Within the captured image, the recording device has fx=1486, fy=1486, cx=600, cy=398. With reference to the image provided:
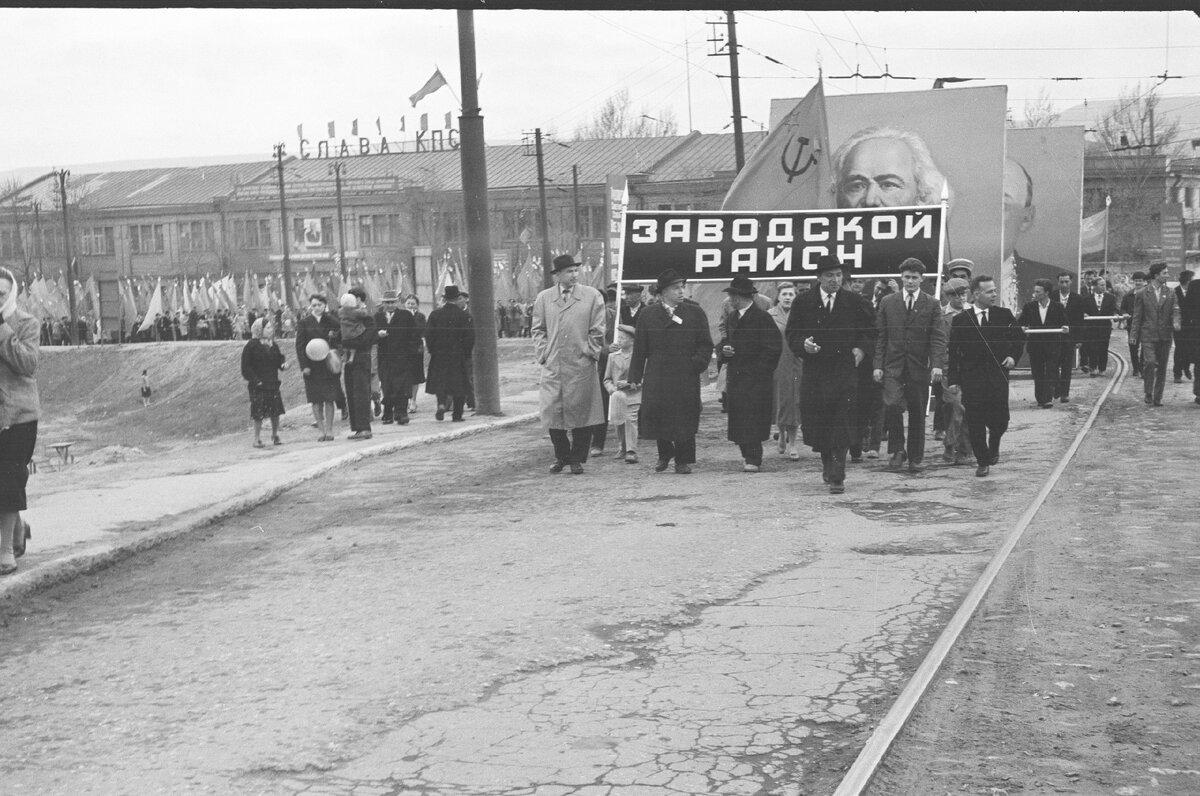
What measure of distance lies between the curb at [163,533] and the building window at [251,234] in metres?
70.7

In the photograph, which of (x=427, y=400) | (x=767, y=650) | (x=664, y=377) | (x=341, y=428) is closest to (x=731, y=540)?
(x=767, y=650)

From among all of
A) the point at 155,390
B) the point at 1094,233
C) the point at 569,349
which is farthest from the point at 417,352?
the point at 155,390

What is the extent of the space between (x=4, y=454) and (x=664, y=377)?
6019 millimetres

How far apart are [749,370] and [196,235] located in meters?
78.2

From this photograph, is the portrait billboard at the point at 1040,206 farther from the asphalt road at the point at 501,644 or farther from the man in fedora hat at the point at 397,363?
the asphalt road at the point at 501,644

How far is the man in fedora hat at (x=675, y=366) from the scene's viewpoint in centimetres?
1277

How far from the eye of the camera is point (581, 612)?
7.16m

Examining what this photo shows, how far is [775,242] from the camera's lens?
1608 cm

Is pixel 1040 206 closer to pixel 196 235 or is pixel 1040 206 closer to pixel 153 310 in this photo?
pixel 153 310

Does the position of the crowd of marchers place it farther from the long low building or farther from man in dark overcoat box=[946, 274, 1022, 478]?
the long low building

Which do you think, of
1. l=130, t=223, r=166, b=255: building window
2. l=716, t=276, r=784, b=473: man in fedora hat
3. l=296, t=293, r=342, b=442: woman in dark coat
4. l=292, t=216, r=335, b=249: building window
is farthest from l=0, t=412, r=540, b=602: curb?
l=130, t=223, r=166, b=255: building window

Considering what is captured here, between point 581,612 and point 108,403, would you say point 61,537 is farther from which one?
point 108,403

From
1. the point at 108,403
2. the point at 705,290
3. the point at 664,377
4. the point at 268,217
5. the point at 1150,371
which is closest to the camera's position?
the point at 664,377

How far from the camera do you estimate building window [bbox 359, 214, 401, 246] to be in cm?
7750
